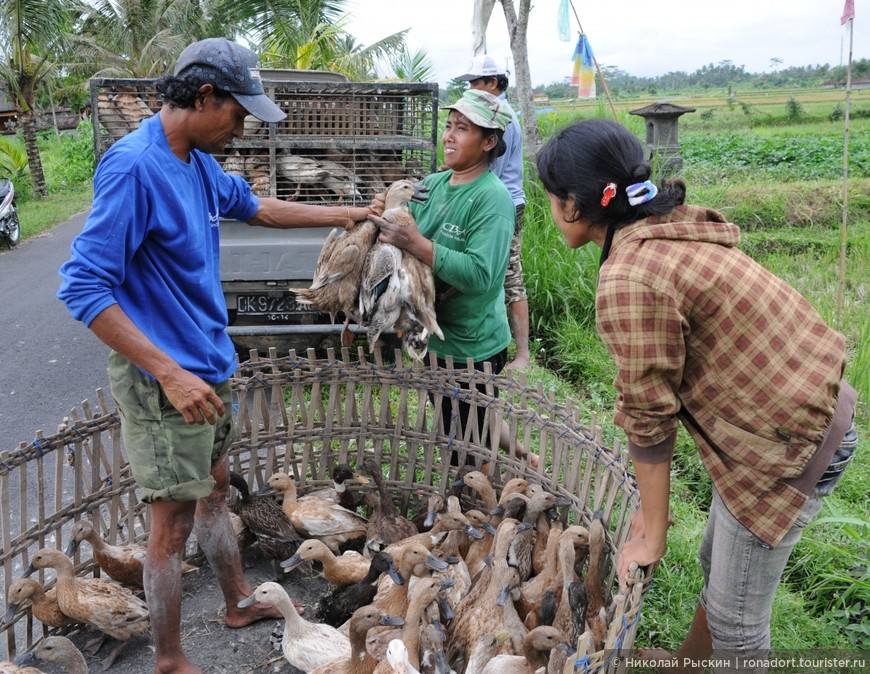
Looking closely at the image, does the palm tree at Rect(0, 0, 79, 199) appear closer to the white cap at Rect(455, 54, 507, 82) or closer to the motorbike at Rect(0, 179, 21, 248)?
the motorbike at Rect(0, 179, 21, 248)

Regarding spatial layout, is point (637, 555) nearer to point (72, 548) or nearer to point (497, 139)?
→ point (497, 139)

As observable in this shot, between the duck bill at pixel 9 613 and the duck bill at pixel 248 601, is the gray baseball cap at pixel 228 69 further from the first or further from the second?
A: the duck bill at pixel 9 613

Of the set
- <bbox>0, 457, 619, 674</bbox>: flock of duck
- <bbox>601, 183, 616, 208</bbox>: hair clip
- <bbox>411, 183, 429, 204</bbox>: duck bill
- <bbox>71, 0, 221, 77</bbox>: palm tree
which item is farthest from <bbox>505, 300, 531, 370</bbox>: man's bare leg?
<bbox>71, 0, 221, 77</bbox>: palm tree

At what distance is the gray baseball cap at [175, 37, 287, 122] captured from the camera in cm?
288

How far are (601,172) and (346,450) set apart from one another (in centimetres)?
284

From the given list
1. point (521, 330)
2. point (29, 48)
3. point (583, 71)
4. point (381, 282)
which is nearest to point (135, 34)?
point (29, 48)

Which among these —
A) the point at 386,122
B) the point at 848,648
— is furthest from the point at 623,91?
the point at 848,648

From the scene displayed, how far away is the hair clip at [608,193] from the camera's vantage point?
231cm

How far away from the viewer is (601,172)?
91.6 inches

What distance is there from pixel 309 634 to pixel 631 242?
7.57 feet

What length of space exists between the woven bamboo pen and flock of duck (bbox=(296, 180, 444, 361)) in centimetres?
47

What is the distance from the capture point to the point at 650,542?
2.58 m

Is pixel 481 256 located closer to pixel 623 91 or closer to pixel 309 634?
pixel 309 634

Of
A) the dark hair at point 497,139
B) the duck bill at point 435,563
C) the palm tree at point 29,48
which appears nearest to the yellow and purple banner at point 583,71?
the dark hair at point 497,139
